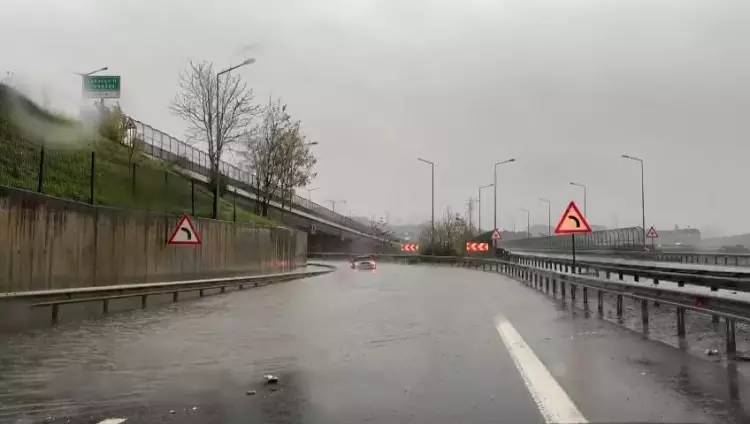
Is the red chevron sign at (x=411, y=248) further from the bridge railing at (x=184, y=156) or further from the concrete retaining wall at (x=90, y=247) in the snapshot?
the concrete retaining wall at (x=90, y=247)

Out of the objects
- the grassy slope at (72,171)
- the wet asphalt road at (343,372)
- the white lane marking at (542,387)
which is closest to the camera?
the white lane marking at (542,387)

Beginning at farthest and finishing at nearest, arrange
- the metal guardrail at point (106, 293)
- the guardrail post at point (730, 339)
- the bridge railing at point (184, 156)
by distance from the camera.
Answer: the bridge railing at point (184, 156) → the metal guardrail at point (106, 293) → the guardrail post at point (730, 339)

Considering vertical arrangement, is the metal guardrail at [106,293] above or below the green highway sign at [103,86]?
below

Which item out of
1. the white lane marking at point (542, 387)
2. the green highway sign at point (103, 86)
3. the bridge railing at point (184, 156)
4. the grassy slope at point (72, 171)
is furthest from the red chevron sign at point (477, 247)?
the white lane marking at point (542, 387)

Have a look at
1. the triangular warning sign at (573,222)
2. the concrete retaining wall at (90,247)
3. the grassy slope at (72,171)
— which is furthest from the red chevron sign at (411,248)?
the triangular warning sign at (573,222)

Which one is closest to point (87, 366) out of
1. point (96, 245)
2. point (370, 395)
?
point (370, 395)

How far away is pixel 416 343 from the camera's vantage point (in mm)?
12250

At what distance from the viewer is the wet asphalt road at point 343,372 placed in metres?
7.03

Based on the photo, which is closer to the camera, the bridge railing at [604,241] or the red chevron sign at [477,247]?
the red chevron sign at [477,247]

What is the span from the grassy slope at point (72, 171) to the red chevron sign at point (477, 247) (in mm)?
38348

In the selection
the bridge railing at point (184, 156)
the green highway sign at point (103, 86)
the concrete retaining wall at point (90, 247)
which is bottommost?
the concrete retaining wall at point (90, 247)

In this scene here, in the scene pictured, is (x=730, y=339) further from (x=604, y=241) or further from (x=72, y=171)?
(x=604, y=241)

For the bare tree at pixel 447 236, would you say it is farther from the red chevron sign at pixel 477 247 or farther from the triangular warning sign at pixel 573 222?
the triangular warning sign at pixel 573 222

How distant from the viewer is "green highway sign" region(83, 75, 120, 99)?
1805 inches
